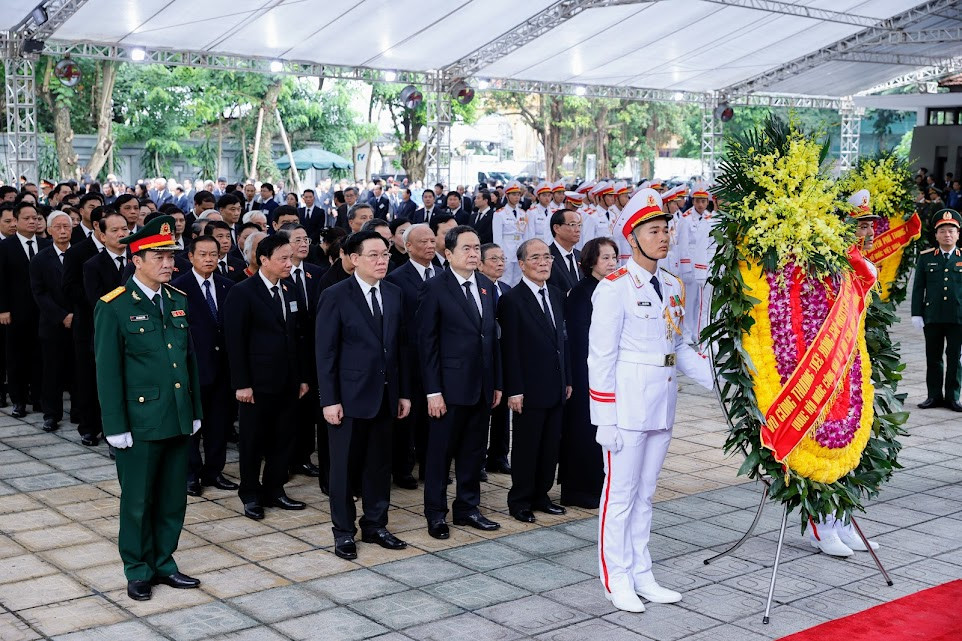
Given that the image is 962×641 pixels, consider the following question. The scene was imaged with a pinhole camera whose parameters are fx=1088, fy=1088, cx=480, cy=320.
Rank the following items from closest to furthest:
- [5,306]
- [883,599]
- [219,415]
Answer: [883,599], [219,415], [5,306]

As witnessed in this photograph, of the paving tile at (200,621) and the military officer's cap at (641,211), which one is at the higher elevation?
the military officer's cap at (641,211)

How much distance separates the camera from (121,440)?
4773mm

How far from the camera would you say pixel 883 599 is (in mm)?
4902

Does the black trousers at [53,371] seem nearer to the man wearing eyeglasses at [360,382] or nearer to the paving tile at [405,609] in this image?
the man wearing eyeglasses at [360,382]

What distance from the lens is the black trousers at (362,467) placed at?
5508mm

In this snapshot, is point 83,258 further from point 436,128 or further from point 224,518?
point 436,128

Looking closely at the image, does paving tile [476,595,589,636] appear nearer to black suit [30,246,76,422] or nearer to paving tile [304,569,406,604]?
paving tile [304,569,406,604]

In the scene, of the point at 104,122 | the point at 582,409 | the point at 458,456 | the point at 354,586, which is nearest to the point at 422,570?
the point at 354,586

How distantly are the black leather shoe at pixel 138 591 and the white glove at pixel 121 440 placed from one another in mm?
616

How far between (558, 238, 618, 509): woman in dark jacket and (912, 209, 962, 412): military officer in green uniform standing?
13.0 ft

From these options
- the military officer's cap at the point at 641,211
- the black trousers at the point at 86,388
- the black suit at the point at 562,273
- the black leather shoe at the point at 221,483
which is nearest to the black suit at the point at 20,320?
the black trousers at the point at 86,388

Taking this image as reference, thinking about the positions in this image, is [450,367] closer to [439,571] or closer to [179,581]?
[439,571]

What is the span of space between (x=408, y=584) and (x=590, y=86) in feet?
69.0

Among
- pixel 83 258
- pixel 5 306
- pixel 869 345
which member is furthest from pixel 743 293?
pixel 5 306
